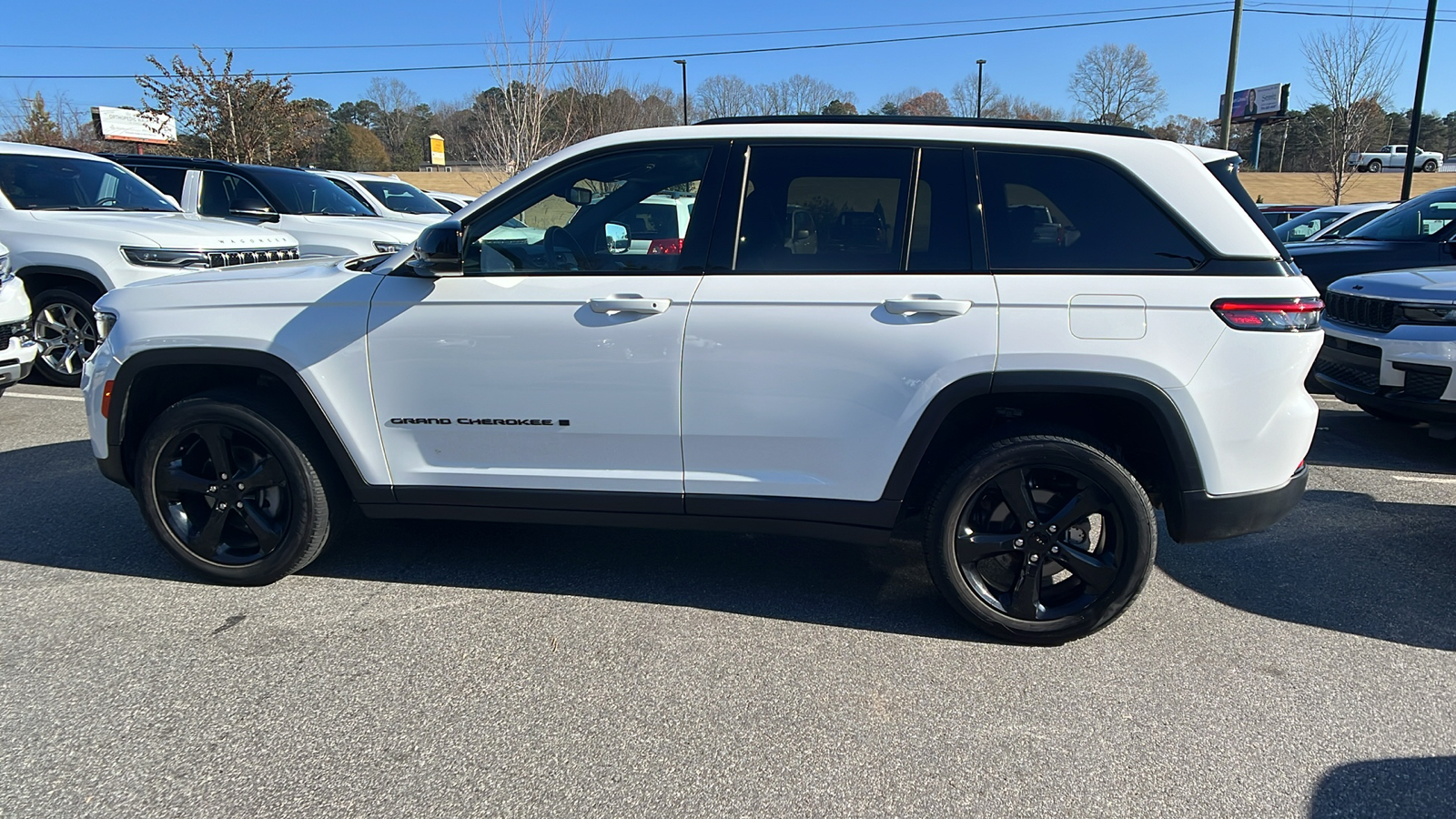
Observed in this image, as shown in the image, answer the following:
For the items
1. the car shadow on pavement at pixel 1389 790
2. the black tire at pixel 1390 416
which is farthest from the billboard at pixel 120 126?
the car shadow on pavement at pixel 1389 790

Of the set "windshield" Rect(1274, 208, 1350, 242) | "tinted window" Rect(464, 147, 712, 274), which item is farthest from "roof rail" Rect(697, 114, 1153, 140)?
"windshield" Rect(1274, 208, 1350, 242)

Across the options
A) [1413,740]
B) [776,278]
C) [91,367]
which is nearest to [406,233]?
[91,367]

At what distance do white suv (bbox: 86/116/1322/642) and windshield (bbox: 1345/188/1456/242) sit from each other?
6.59 m

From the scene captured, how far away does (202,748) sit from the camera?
2.59 m

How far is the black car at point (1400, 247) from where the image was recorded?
25.5 ft

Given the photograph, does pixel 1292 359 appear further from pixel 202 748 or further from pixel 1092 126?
pixel 202 748

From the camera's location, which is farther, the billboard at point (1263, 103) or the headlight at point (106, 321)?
the billboard at point (1263, 103)

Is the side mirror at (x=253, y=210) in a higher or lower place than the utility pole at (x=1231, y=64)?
lower

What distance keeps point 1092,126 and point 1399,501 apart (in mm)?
3314

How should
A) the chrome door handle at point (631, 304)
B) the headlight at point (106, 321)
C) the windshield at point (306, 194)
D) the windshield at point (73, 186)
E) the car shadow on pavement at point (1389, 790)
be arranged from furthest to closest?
the windshield at point (306, 194), the windshield at point (73, 186), the headlight at point (106, 321), the chrome door handle at point (631, 304), the car shadow on pavement at point (1389, 790)

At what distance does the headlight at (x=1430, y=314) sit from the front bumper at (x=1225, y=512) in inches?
131

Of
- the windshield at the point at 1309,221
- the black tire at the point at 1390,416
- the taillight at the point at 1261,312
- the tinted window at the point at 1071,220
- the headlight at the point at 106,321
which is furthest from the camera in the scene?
the windshield at the point at 1309,221

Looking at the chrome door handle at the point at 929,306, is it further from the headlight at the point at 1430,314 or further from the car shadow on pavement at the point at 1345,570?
the headlight at the point at 1430,314

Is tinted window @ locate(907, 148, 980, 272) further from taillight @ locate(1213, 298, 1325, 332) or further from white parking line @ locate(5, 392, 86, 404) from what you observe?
white parking line @ locate(5, 392, 86, 404)
